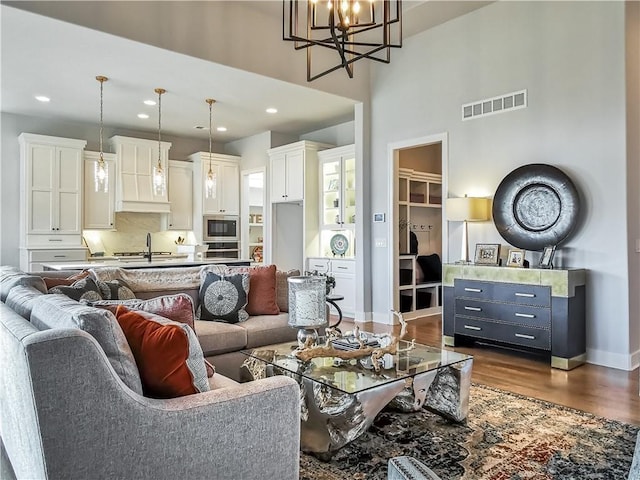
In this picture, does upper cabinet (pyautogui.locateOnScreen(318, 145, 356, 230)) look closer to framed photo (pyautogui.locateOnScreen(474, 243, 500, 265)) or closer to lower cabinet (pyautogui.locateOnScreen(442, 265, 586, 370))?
framed photo (pyautogui.locateOnScreen(474, 243, 500, 265))

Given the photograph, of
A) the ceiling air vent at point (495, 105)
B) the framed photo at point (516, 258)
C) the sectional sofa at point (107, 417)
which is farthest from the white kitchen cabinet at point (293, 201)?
the sectional sofa at point (107, 417)

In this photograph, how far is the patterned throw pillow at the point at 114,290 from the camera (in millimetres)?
3234

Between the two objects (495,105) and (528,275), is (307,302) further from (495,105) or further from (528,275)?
(495,105)

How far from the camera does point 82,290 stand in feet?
10.0

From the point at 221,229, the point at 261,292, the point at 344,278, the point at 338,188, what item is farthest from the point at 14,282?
the point at 221,229

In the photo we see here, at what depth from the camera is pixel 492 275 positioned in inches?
179

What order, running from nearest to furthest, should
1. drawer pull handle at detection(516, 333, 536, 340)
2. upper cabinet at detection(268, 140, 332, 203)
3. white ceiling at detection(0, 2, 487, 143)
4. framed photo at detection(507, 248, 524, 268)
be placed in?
drawer pull handle at detection(516, 333, 536, 340), white ceiling at detection(0, 2, 487, 143), framed photo at detection(507, 248, 524, 268), upper cabinet at detection(268, 140, 332, 203)

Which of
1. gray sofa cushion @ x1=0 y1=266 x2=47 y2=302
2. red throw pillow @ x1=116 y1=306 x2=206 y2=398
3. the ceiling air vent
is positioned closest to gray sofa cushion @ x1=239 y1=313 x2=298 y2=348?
gray sofa cushion @ x1=0 y1=266 x2=47 y2=302

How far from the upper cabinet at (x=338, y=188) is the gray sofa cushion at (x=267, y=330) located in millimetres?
3311

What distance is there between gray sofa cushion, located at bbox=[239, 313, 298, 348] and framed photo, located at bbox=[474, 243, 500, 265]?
2.29 metres

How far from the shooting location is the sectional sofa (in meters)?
1.27

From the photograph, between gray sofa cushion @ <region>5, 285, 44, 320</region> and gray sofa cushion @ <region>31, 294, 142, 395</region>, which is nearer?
gray sofa cushion @ <region>31, 294, 142, 395</region>

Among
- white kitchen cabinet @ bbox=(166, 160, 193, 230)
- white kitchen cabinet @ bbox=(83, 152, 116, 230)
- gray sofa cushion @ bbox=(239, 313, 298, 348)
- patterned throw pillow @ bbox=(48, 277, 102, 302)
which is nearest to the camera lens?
patterned throw pillow @ bbox=(48, 277, 102, 302)

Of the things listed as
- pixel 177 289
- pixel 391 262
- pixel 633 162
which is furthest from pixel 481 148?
pixel 177 289
